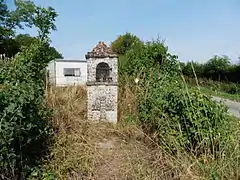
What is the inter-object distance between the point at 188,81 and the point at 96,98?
2.65 meters

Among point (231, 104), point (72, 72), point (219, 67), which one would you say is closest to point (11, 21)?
point (72, 72)

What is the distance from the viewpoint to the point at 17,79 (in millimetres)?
4645

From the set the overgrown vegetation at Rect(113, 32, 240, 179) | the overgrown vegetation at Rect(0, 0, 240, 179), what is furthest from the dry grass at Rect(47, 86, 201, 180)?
the overgrown vegetation at Rect(113, 32, 240, 179)

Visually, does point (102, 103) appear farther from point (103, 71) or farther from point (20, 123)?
point (20, 123)

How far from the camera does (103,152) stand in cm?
499

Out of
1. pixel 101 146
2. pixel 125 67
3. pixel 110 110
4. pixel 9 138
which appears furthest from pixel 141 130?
pixel 125 67

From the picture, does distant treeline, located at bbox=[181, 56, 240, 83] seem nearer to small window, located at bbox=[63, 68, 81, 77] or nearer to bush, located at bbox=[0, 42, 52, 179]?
bush, located at bbox=[0, 42, 52, 179]

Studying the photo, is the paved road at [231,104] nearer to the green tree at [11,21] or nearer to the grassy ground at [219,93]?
the grassy ground at [219,93]

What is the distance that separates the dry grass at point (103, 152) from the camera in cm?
391

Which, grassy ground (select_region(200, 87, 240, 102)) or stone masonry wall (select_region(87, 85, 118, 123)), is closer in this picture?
grassy ground (select_region(200, 87, 240, 102))

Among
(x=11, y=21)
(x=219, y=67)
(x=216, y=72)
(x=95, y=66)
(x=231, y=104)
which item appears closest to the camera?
(x=231, y=104)

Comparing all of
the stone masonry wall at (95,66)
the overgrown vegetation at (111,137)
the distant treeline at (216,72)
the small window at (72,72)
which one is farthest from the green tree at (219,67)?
the small window at (72,72)

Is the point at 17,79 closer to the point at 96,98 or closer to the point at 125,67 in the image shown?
the point at 96,98

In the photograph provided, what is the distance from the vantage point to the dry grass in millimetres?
3910
